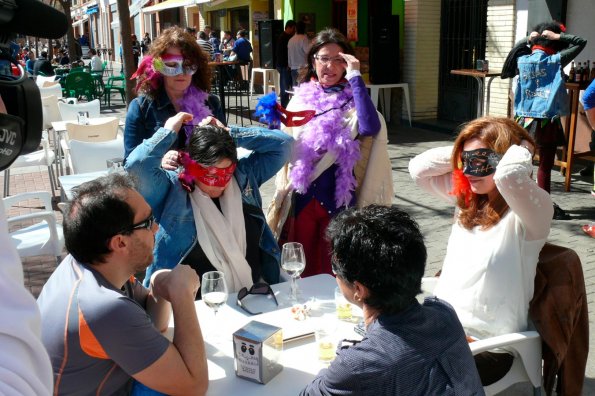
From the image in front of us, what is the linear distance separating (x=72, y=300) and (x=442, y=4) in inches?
424

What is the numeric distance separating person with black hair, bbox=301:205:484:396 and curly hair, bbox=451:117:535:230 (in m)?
0.87

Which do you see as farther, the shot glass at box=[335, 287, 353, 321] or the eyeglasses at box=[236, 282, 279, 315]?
the eyeglasses at box=[236, 282, 279, 315]

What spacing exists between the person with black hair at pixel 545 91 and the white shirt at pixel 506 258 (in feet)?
12.3

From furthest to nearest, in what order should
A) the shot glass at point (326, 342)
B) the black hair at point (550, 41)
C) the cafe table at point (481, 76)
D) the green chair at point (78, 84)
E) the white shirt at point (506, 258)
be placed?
the green chair at point (78, 84), the cafe table at point (481, 76), the black hair at point (550, 41), the white shirt at point (506, 258), the shot glass at point (326, 342)

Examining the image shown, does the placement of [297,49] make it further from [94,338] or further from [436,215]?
[94,338]

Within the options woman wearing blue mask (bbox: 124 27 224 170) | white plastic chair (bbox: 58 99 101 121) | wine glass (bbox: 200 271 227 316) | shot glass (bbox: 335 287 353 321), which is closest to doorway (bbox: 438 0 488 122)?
white plastic chair (bbox: 58 99 101 121)

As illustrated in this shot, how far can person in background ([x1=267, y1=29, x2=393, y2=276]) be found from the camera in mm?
3566

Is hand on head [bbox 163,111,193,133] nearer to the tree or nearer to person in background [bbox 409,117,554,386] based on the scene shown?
person in background [bbox 409,117,554,386]

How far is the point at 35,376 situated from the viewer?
30.1 inches

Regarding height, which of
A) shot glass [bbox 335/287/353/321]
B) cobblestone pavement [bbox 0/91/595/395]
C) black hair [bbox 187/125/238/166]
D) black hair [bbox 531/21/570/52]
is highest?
black hair [bbox 531/21/570/52]

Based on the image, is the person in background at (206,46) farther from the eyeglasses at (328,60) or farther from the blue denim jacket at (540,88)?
the blue denim jacket at (540,88)

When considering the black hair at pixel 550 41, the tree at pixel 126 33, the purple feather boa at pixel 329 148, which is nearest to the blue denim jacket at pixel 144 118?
the purple feather boa at pixel 329 148

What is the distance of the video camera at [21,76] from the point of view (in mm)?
915

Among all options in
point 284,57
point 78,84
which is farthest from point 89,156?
point 78,84
